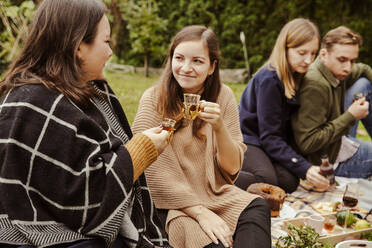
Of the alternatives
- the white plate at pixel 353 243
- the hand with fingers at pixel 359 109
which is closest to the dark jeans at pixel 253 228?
the white plate at pixel 353 243

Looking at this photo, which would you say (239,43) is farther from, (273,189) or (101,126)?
(101,126)

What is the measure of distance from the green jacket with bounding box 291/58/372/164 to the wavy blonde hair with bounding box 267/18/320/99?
19 cm

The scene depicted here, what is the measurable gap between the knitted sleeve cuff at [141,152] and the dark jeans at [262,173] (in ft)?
6.30

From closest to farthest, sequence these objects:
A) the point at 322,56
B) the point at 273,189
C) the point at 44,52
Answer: the point at 44,52
the point at 273,189
the point at 322,56

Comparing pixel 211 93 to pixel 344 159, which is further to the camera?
pixel 344 159

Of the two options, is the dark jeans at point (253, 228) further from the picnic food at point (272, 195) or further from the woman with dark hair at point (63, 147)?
the picnic food at point (272, 195)

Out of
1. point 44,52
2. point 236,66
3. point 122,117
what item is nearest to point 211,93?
point 122,117

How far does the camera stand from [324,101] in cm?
404

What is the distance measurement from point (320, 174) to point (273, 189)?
2.78 feet

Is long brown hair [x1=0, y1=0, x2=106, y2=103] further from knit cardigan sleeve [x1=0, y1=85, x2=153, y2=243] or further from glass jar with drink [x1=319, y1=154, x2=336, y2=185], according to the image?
glass jar with drink [x1=319, y1=154, x2=336, y2=185]

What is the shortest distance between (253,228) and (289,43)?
7.40 feet

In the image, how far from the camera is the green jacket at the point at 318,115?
13.1ft

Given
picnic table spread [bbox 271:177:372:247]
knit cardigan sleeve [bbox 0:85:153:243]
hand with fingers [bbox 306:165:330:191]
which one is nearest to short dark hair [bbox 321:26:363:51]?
hand with fingers [bbox 306:165:330:191]

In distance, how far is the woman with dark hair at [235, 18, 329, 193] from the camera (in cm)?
382
